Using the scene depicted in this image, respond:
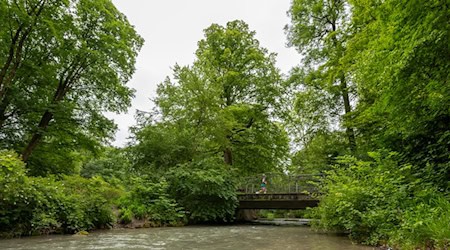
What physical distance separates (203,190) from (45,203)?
7.70 m

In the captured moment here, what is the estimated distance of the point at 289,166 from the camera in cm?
2511

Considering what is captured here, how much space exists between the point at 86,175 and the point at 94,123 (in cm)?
1355

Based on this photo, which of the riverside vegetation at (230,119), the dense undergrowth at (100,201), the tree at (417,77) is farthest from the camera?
the dense undergrowth at (100,201)

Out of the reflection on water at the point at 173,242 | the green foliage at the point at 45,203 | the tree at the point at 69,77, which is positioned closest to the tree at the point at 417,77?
the reflection on water at the point at 173,242

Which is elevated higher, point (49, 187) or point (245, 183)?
point (245, 183)

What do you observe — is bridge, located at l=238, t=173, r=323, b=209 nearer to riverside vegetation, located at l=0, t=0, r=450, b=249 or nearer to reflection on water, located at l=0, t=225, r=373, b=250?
riverside vegetation, located at l=0, t=0, r=450, b=249

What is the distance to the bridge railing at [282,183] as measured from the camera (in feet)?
56.4

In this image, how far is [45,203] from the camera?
9453 mm

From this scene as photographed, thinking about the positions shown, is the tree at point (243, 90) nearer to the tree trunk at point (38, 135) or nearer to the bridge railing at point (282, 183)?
the bridge railing at point (282, 183)

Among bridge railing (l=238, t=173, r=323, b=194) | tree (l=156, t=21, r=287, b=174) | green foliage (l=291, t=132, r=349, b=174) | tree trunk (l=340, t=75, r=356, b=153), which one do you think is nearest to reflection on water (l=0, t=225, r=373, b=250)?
bridge railing (l=238, t=173, r=323, b=194)

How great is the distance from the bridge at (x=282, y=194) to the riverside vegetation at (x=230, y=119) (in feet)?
4.34

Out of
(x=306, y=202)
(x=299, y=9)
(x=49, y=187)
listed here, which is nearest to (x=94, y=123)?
(x=49, y=187)

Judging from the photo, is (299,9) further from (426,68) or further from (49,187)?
(49,187)

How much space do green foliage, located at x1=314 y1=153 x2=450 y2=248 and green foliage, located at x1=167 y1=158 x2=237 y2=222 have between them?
6.96 m
